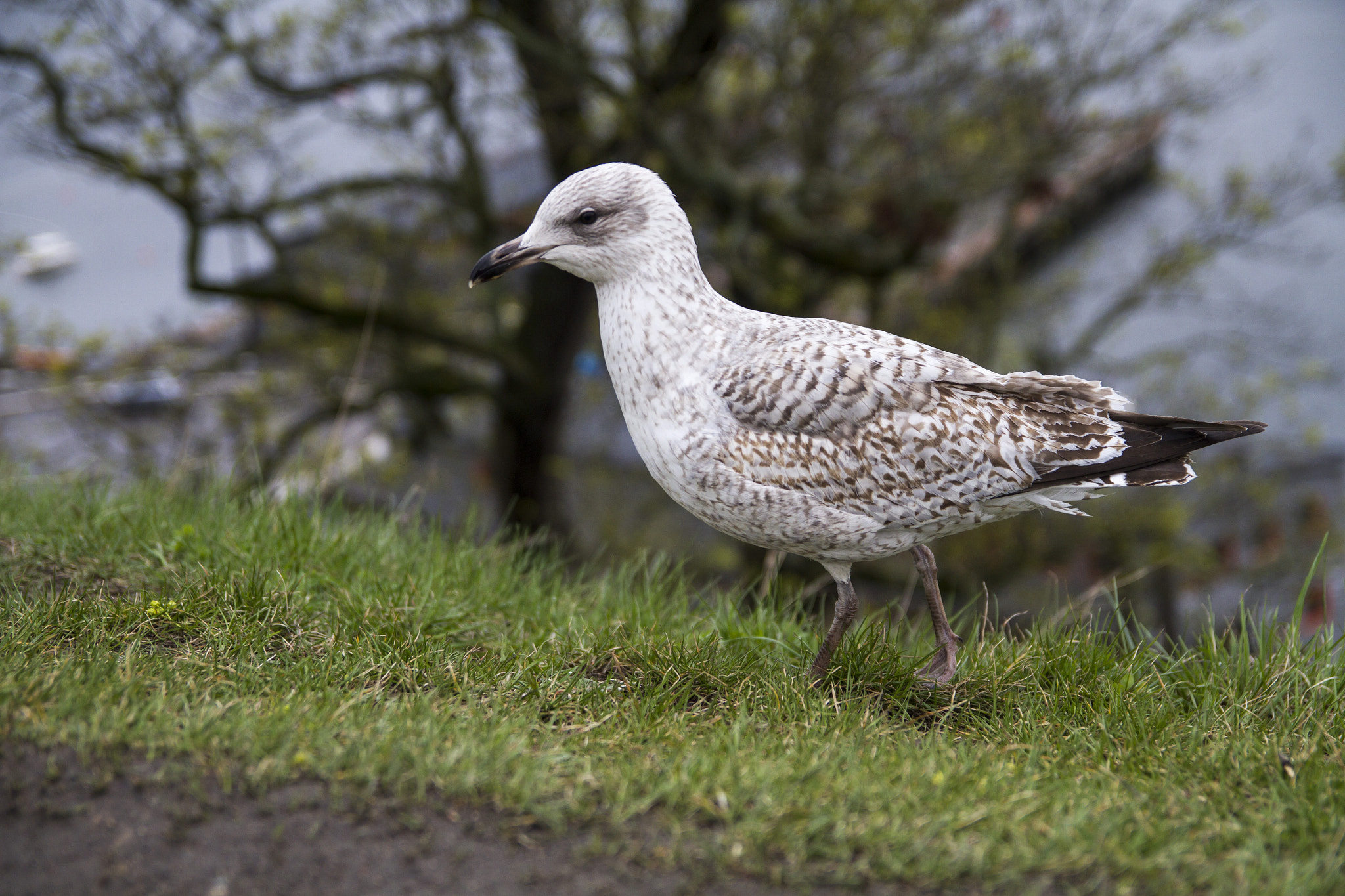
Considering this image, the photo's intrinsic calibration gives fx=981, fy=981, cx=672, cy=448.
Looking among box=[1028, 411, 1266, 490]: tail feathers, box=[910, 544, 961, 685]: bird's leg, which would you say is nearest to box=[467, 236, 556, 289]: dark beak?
box=[910, 544, 961, 685]: bird's leg

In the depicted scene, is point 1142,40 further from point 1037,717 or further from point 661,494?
point 1037,717

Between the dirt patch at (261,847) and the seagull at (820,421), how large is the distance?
143 cm

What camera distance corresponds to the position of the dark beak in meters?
3.94

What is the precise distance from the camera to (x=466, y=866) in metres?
2.68

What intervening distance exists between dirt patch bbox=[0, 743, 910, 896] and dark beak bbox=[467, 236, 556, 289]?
202 cm

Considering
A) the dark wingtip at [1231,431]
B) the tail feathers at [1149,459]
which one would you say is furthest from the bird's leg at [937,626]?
the dark wingtip at [1231,431]

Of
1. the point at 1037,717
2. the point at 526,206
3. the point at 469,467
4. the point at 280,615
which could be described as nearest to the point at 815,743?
the point at 1037,717

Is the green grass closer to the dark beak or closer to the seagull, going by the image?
the seagull

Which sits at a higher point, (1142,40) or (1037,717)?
(1142,40)

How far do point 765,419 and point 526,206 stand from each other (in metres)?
7.53

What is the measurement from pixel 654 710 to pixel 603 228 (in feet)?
6.17

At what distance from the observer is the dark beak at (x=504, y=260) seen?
394cm

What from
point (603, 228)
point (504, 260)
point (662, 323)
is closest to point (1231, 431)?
point (662, 323)

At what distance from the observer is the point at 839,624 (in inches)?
153
